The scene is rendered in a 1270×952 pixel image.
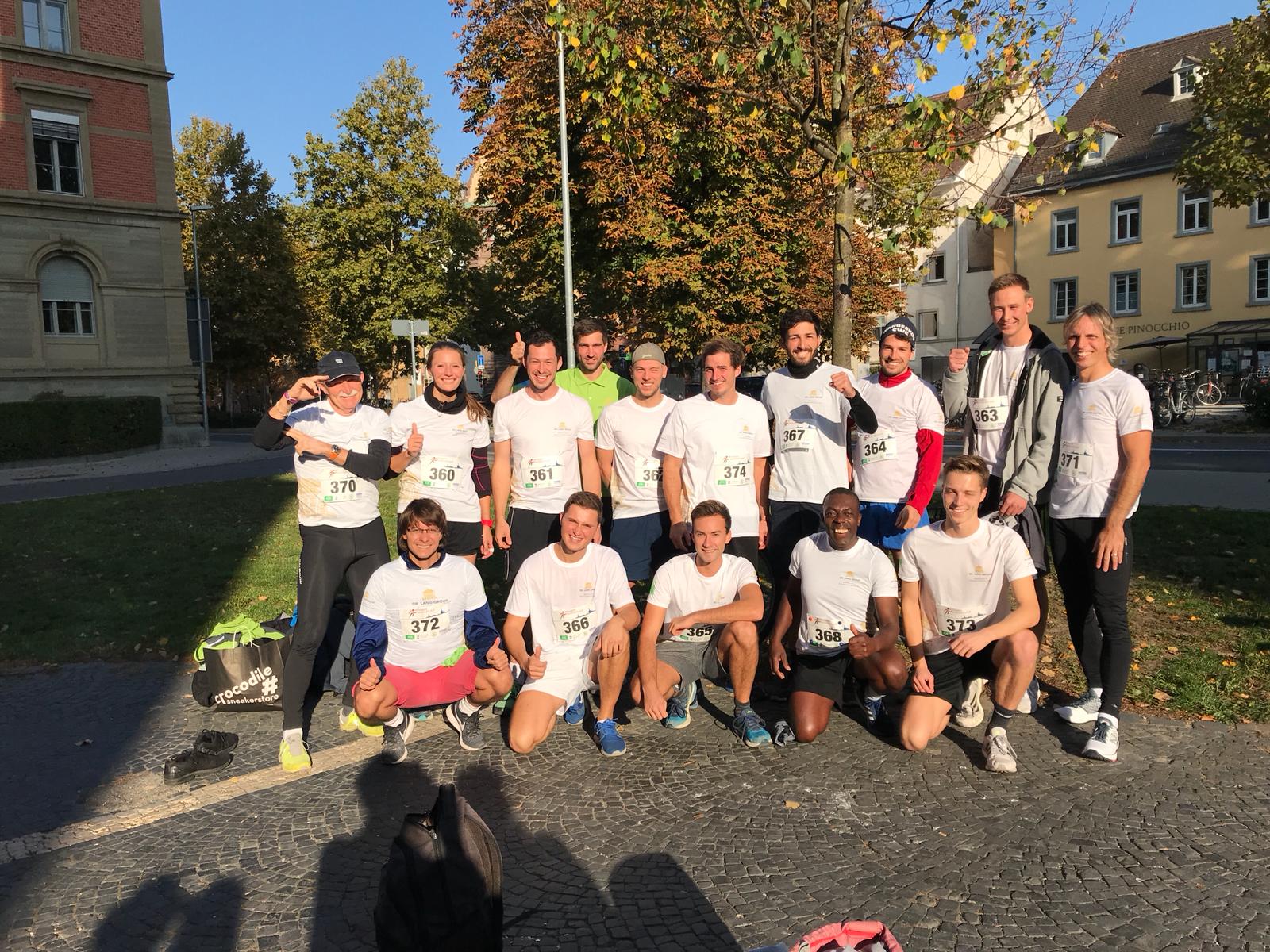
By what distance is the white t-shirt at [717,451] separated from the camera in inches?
225

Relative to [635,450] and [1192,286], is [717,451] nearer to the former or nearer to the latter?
[635,450]

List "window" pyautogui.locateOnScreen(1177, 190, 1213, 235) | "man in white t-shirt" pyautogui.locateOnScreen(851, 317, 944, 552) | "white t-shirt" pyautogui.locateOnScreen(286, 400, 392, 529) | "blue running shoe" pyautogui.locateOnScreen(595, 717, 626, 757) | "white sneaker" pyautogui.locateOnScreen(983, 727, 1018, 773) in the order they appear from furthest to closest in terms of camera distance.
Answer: "window" pyautogui.locateOnScreen(1177, 190, 1213, 235) < "man in white t-shirt" pyautogui.locateOnScreen(851, 317, 944, 552) < "white t-shirt" pyautogui.locateOnScreen(286, 400, 392, 529) < "blue running shoe" pyautogui.locateOnScreen(595, 717, 626, 757) < "white sneaker" pyautogui.locateOnScreen(983, 727, 1018, 773)

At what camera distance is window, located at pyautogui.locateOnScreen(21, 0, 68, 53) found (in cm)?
2756

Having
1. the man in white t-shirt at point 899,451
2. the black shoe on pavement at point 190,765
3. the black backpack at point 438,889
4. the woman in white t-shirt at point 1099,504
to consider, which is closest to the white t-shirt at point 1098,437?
the woman in white t-shirt at point 1099,504

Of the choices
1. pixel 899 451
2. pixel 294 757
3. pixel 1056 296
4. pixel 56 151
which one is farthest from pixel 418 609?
pixel 1056 296

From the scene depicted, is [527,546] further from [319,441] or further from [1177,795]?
[1177,795]

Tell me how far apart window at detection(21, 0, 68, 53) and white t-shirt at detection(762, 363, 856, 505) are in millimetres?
30826

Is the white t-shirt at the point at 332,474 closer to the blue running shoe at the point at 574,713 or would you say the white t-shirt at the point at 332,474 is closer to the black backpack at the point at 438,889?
the blue running shoe at the point at 574,713

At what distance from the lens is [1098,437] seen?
488cm

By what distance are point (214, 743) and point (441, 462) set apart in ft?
6.40

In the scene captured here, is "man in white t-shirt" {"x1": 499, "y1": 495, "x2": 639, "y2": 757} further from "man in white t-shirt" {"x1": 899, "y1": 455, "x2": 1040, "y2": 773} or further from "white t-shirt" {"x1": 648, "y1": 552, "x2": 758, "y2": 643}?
"man in white t-shirt" {"x1": 899, "y1": 455, "x2": 1040, "y2": 773}

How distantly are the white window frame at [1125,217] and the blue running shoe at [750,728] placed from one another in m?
42.5

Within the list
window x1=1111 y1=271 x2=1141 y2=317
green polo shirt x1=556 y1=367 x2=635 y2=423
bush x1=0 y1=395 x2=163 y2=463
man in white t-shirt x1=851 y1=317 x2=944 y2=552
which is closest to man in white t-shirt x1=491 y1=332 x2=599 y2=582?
green polo shirt x1=556 y1=367 x2=635 y2=423

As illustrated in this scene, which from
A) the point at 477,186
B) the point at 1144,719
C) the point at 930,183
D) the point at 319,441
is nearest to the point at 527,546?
the point at 319,441
